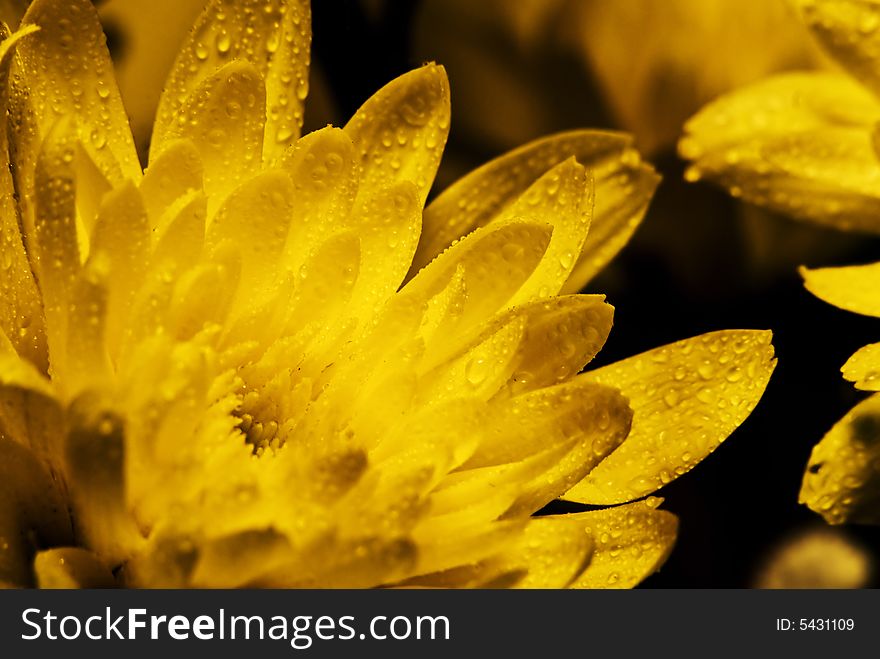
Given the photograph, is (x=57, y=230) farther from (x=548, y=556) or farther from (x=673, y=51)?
(x=673, y=51)

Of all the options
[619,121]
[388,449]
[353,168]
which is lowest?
[388,449]

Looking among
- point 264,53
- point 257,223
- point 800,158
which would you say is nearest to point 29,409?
point 257,223

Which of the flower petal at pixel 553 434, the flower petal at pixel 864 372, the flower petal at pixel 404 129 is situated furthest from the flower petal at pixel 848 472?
the flower petal at pixel 404 129

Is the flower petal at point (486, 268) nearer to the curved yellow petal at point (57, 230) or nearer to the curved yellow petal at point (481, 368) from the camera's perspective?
the curved yellow petal at point (481, 368)

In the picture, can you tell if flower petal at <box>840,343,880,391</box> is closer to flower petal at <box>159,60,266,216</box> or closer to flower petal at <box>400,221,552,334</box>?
flower petal at <box>400,221,552,334</box>
